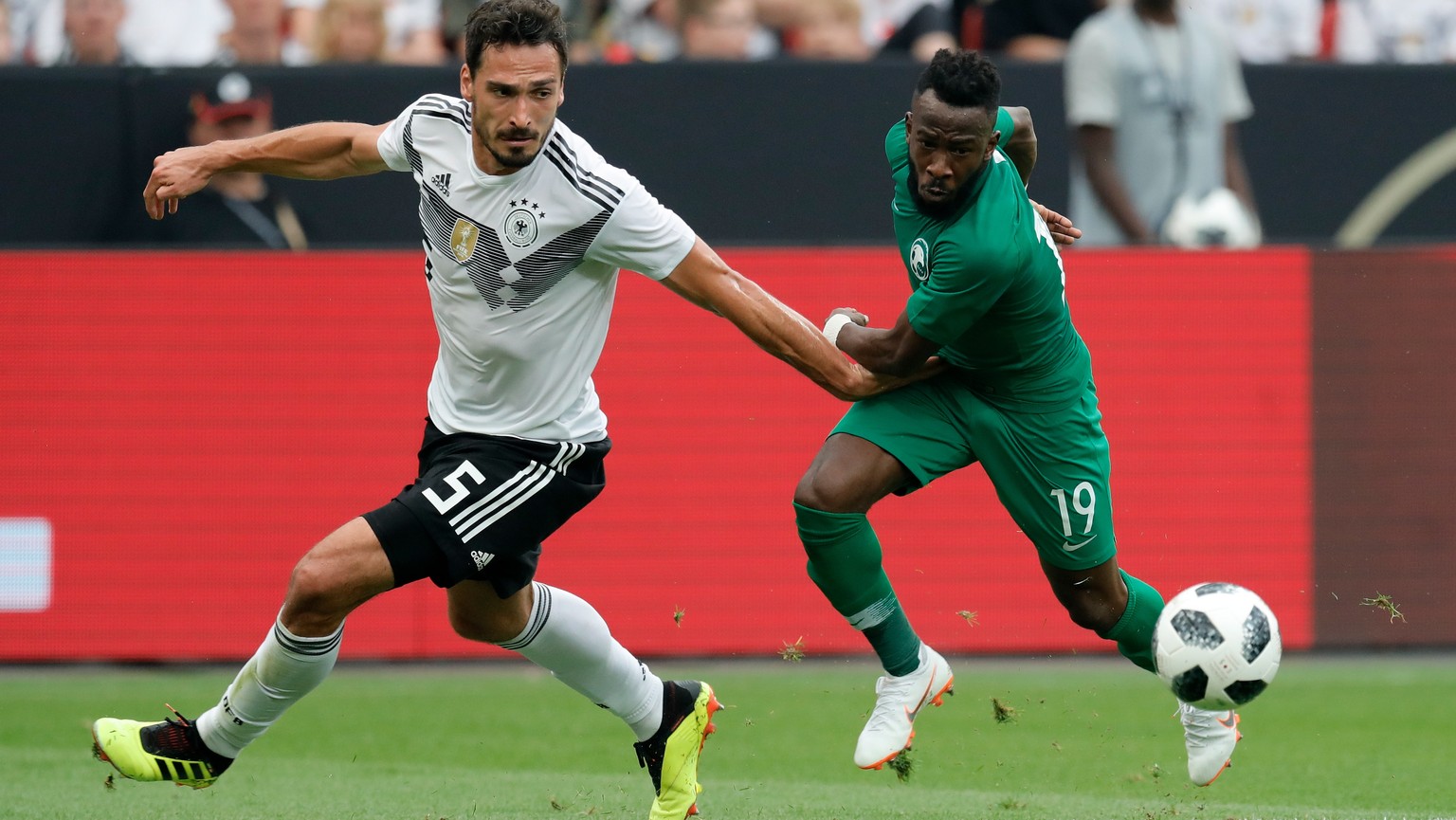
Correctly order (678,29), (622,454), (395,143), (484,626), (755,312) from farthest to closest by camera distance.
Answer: (678,29) → (622,454) → (484,626) → (395,143) → (755,312)

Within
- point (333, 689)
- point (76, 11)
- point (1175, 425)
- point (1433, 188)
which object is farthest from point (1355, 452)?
point (76, 11)

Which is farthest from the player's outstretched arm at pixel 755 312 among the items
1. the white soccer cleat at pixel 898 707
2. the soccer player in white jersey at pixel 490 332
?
the white soccer cleat at pixel 898 707

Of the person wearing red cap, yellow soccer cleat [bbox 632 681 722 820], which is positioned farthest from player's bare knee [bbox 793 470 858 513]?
the person wearing red cap

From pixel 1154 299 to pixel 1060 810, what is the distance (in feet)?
13.5

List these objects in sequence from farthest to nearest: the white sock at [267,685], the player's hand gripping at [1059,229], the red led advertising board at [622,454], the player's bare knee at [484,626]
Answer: the red led advertising board at [622,454] → the player's hand gripping at [1059,229] → the player's bare knee at [484,626] → the white sock at [267,685]

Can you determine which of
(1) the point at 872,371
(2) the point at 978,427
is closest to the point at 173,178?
(1) the point at 872,371

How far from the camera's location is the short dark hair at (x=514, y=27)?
5141 mm

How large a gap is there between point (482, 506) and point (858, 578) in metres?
1.41

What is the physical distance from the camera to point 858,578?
6199 mm

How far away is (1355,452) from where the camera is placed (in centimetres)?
980

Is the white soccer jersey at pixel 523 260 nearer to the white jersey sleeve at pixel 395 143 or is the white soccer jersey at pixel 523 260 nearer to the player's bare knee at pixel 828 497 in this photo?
the white jersey sleeve at pixel 395 143

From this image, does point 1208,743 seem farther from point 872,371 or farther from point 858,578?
point 872,371

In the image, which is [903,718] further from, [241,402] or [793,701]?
[241,402]

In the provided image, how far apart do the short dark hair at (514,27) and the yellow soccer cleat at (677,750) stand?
2.25 m
